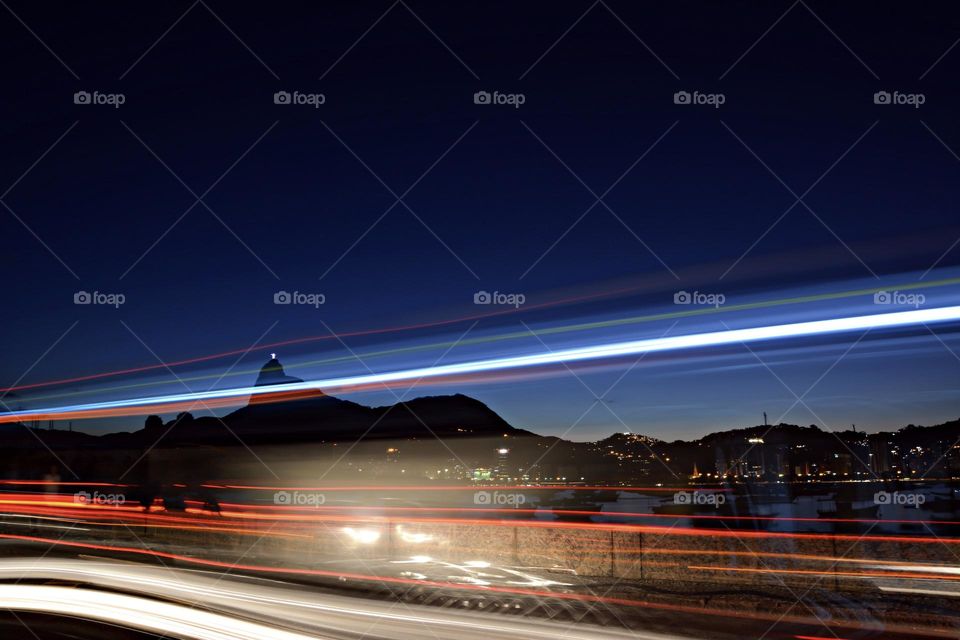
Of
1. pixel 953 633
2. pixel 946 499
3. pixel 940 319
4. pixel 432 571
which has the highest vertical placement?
pixel 940 319

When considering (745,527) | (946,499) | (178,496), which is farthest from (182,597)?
(178,496)

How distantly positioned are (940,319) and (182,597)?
9.52 m

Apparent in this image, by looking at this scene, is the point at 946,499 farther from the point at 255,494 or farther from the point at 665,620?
the point at 255,494

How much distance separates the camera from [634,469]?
104 feet

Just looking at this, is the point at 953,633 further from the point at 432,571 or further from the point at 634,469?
the point at 634,469

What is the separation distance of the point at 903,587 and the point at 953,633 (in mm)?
3014

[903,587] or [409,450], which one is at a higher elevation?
[409,450]

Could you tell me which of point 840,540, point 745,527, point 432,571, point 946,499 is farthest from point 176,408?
point 946,499

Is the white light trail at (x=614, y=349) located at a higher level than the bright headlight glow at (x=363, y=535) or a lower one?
higher

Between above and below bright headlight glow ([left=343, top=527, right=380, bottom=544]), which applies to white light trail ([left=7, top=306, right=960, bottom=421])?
above

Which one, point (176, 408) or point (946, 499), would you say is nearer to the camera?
point (946, 499)

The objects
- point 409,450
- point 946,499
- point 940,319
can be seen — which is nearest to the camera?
point 940,319

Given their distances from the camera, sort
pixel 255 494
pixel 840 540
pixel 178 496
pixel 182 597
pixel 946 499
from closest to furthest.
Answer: pixel 182 597 → pixel 840 540 → pixel 946 499 → pixel 255 494 → pixel 178 496

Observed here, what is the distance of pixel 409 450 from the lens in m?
30.2
